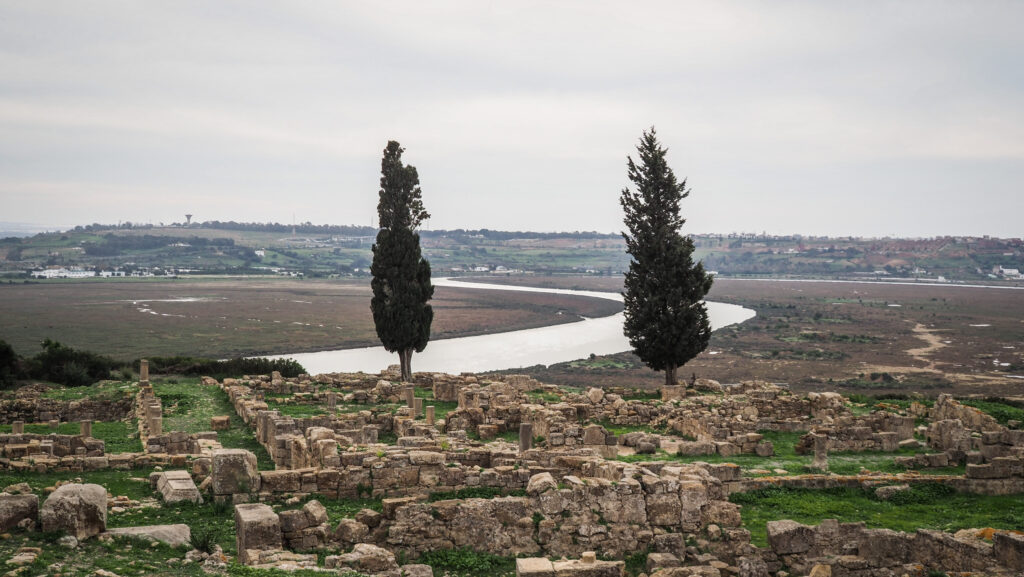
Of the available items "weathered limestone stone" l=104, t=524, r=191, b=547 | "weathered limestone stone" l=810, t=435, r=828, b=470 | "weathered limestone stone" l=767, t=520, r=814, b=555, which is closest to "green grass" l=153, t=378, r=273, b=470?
"weathered limestone stone" l=104, t=524, r=191, b=547

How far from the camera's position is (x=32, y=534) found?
1057cm

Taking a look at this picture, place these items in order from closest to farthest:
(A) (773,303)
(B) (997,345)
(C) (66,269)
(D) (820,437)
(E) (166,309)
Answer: (D) (820,437) < (B) (997,345) < (E) (166,309) < (A) (773,303) < (C) (66,269)

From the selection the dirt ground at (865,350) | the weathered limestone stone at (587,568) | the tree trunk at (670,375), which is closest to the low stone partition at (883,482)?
the weathered limestone stone at (587,568)

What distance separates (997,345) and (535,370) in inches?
1626

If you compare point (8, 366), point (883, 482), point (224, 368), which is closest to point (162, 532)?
Answer: point (883, 482)

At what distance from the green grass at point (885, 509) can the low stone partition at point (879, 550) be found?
2.52 feet

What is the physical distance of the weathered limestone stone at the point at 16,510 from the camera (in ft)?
34.9

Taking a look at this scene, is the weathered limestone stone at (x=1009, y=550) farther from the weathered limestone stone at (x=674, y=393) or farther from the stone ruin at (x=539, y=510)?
the weathered limestone stone at (x=674, y=393)

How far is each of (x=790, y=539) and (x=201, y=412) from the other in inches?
777

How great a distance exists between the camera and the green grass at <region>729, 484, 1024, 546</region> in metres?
14.8

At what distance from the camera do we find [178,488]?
13727 millimetres

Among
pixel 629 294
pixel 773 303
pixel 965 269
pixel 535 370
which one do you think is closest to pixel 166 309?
pixel 535 370

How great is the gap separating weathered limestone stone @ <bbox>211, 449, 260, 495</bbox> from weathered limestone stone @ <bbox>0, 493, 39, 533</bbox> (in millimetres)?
3091

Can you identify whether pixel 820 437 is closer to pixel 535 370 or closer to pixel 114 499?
pixel 114 499
